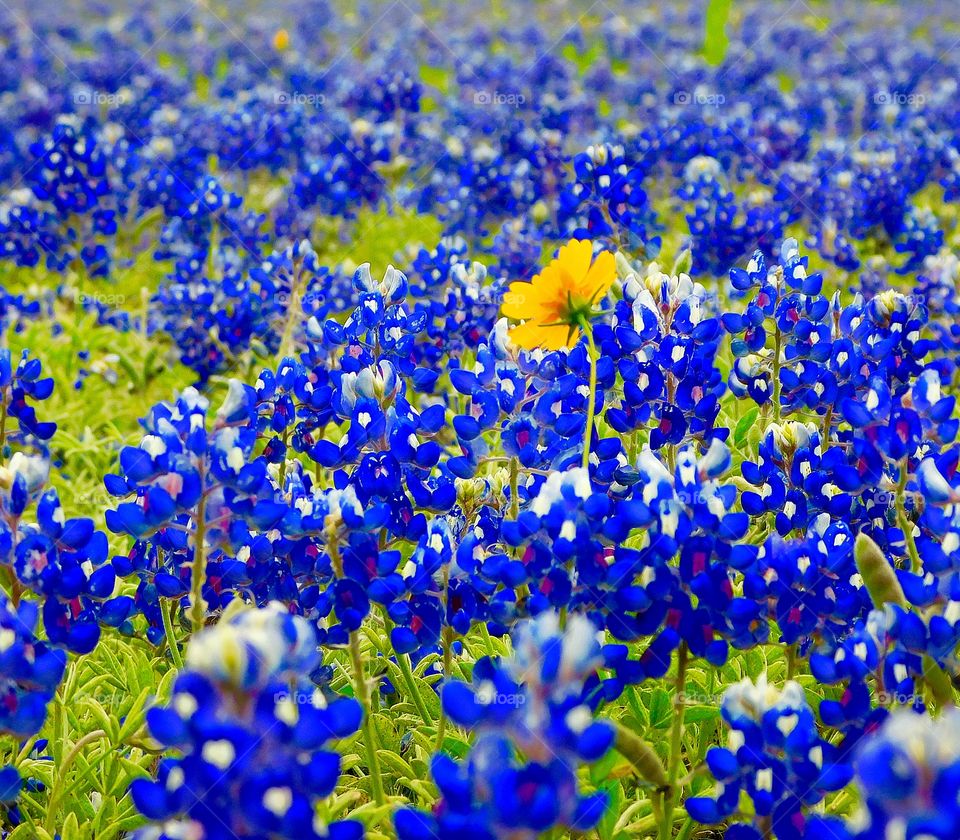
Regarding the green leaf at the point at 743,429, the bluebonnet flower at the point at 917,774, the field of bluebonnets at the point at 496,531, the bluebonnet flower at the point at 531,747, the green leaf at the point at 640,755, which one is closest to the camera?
the bluebonnet flower at the point at 917,774

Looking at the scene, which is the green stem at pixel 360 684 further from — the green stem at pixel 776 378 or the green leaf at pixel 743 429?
the green leaf at pixel 743 429

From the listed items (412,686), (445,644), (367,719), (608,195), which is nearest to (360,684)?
(367,719)

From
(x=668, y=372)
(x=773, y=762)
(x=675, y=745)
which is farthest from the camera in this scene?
(x=668, y=372)

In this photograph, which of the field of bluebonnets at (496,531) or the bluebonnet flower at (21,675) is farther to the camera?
the bluebonnet flower at (21,675)

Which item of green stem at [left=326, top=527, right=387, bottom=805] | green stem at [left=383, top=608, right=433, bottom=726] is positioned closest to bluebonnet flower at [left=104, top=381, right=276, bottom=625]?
green stem at [left=326, top=527, right=387, bottom=805]

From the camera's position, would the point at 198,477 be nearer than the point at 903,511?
Yes

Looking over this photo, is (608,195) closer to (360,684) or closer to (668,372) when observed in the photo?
(668,372)

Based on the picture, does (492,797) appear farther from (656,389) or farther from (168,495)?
(656,389)

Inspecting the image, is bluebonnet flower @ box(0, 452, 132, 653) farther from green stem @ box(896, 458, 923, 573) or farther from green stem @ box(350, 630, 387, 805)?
green stem @ box(896, 458, 923, 573)

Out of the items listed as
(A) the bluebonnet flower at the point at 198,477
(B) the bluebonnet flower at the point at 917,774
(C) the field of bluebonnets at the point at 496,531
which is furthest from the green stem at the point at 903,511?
(A) the bluebonnet flower at the point at 198,477
